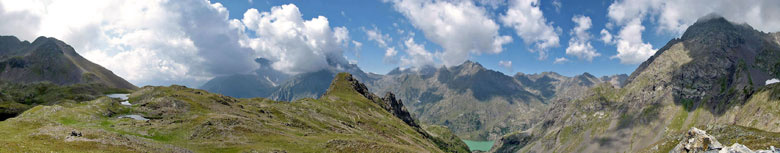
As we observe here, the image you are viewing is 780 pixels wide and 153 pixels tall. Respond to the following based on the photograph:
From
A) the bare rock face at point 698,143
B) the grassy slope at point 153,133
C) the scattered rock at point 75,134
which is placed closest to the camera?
the grassy slope at point 153,133

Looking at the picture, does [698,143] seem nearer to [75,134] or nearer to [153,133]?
[75,134]

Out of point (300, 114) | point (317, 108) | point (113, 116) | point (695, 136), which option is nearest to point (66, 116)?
point (113, 116)

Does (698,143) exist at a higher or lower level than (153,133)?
higher

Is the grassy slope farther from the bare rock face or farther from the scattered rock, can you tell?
the bare rock face

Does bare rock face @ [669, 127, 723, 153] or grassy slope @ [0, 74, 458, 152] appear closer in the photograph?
grassy slope @ [0, 74, 458, 152]

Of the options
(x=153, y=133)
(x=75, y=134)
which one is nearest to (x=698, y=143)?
(x=75, y=134)

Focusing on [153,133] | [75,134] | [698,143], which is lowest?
[153,133]

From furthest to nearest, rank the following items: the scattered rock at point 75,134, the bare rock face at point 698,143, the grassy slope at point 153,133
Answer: the bare rock face at point 698,143, the scattered rock at point 75,134, the grassy slope at point 153,133

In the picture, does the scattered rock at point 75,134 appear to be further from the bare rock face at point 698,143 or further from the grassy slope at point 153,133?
the bare rock face at point 698,143

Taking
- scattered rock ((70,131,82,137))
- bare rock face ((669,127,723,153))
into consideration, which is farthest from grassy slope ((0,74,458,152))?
bare rock face ((669,127,723,153))

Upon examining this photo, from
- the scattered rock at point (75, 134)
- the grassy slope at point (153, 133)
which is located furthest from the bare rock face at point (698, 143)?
the scattered rock at point (75, 134)

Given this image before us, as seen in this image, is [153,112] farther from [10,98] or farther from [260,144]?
[10,98]

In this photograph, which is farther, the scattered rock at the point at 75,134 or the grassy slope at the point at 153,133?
the scattered rock at the point at 75,134

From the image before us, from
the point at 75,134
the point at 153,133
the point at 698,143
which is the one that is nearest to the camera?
the point at 75,134
